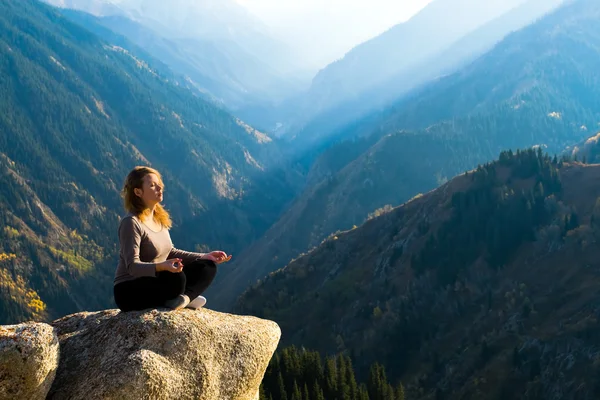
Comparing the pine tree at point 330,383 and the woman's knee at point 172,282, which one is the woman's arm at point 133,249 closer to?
the woman's knee at point 172,282

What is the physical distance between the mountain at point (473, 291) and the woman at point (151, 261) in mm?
100149

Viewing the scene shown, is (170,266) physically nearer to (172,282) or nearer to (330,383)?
(172,282)

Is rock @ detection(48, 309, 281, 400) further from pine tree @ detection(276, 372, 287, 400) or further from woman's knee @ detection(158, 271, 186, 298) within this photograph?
pine tree @ detection(276, 372, 287, 400)

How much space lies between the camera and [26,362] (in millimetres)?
11266

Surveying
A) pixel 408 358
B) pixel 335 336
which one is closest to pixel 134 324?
pixel 408 358

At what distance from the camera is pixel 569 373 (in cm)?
9900

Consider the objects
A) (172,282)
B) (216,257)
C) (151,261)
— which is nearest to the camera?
(172,282)

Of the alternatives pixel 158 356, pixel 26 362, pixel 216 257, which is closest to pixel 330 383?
pixel 216 257

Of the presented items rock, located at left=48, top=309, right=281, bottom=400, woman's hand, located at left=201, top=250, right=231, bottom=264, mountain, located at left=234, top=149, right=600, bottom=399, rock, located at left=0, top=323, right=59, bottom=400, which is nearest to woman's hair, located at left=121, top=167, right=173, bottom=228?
woman's hand, located at left=201, top=250, right=231, bottom=264

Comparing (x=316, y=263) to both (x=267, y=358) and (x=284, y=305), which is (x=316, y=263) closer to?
(x=284, y=305)

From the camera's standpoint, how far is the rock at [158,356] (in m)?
11.7

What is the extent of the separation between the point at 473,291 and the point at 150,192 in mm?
148934

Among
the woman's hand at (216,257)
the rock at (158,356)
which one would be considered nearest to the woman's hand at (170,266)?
the rock at (158,356)

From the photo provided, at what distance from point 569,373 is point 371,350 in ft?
199
